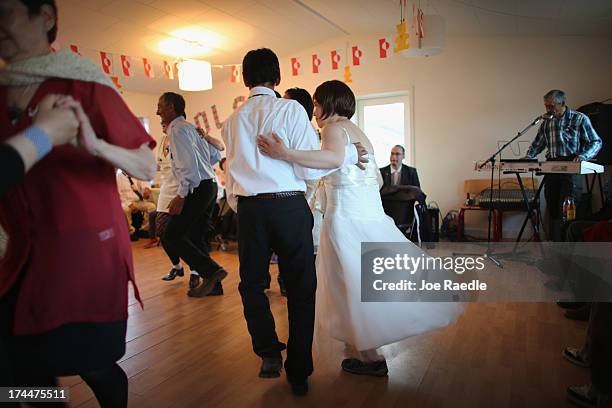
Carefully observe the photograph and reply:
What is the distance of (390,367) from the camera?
199 centimetres

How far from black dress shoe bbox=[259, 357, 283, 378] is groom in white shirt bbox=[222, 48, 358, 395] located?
0.11 metres

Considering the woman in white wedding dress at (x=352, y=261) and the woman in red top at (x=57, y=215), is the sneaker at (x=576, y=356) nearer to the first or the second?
the woman in white wedding dress at (x=352, y=261)

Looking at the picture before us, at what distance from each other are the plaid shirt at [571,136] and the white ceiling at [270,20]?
1.17 metres

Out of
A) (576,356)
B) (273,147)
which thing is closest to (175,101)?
(273,147)

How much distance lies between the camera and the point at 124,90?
7.61 m

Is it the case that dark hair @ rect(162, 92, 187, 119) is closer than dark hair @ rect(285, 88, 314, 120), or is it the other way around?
dark hair @ rect(285, 88, 314, 120)

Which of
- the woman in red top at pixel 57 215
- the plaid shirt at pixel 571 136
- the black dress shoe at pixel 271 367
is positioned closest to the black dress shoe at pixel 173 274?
the black dress shoe at pixel 271 367

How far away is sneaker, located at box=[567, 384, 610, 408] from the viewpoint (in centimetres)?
150

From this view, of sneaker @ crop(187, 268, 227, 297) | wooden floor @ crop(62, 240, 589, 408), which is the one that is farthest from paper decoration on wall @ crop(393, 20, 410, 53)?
sneaker @ crop(187, 268, 227, 297)

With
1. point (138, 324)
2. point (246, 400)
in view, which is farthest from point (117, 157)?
point (138, 324)

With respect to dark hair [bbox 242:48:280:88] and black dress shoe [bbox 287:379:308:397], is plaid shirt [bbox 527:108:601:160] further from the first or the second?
black dress shoe [bbox 287:379:308:397]

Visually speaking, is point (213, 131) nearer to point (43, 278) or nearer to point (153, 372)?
point (153, 372)

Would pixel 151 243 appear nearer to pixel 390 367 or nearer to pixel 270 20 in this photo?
pixel 270 20

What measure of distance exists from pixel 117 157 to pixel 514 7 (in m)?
4.80
